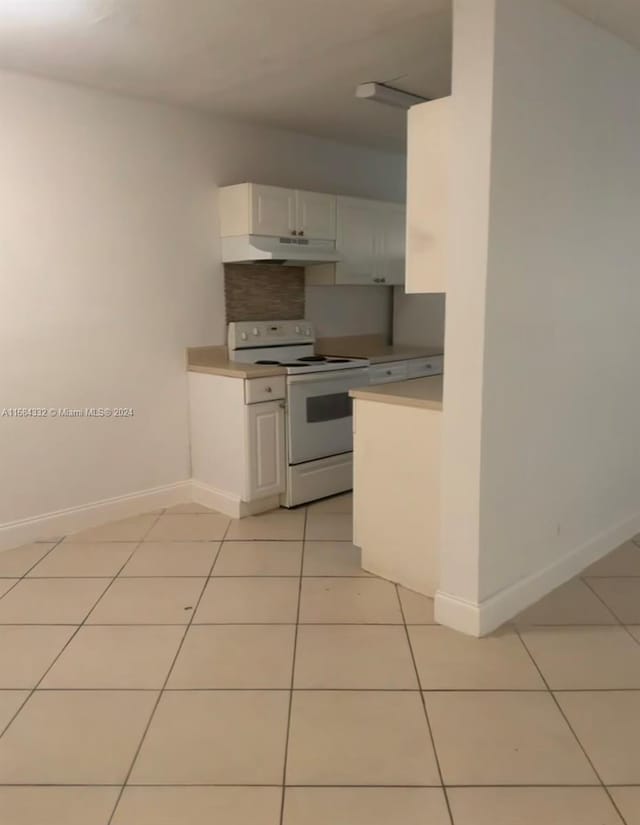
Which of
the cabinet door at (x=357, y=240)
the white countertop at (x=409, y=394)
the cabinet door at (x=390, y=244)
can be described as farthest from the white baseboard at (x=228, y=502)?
the cabinet door at (x=390, y=244)

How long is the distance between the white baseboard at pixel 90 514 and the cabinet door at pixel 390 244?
208 centimetres

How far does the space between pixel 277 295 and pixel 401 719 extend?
3.06 meters

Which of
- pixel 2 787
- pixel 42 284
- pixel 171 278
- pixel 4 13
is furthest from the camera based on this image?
pixel 171 278

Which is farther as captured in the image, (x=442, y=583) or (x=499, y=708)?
(x=442, y=583)

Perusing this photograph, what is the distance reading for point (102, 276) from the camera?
3594 mm

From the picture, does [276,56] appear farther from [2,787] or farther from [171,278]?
[2,787]

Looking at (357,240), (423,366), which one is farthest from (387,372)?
(357,240)

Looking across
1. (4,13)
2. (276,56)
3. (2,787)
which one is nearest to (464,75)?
(276,56)

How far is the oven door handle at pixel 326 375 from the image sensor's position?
3875mm

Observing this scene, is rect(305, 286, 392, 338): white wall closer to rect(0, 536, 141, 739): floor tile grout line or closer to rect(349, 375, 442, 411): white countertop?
rect(349, 375, 442, 411): white countertop

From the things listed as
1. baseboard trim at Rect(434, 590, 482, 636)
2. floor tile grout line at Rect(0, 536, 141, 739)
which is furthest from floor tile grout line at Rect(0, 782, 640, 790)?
baseboard trim at Rect(434, 590, 482, 636)

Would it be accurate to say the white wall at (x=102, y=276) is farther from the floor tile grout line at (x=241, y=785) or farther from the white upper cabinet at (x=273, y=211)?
the floor tile grout line at (x=241, y=785)

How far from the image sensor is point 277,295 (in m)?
4.49

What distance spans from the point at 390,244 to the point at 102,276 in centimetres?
216
